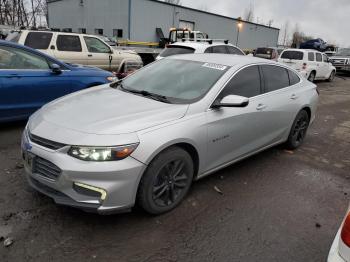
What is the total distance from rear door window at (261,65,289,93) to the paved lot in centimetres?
123

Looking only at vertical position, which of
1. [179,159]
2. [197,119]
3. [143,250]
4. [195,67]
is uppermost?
[195,67]

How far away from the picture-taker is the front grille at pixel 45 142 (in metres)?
2.99

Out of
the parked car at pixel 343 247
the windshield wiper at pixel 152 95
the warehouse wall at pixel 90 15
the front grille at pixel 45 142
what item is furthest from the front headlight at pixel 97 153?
the warehouse wall at pixel 90 15

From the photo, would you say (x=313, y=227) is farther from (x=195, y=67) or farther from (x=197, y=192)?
(x=195, y=67)

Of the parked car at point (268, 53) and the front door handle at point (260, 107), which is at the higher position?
the parked car at point (268, 53)

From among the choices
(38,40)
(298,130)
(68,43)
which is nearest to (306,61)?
(68,43)

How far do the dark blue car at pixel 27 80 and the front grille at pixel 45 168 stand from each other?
9.58 feet

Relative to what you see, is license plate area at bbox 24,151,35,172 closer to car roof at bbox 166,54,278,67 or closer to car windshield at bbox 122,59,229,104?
car windshield at bbox 122,59,229,104

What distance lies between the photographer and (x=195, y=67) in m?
4.35

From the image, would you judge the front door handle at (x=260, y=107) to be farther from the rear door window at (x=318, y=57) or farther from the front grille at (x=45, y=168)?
the rear door window at (x=318, y=57)

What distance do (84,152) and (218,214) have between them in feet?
5.21

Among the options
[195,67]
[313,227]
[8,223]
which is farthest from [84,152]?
[313,227]

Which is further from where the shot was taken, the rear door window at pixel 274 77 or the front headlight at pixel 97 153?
the rear door window at pixel 274 77

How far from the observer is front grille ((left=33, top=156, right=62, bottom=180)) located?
9.68 feet
